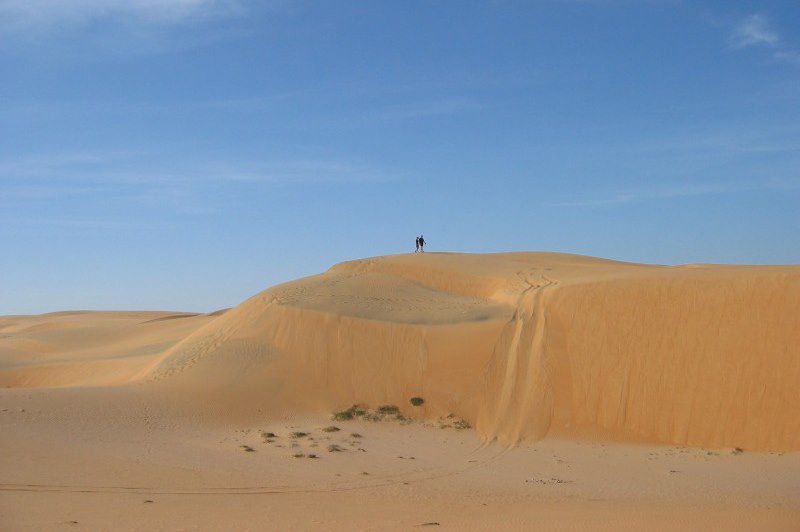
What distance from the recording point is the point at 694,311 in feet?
61.7

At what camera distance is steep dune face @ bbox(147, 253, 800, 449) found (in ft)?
56.4

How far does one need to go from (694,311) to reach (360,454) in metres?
9.27

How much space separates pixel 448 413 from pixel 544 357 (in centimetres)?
300

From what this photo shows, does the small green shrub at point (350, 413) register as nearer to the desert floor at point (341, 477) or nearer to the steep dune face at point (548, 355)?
the desert floor at point (341, 477)

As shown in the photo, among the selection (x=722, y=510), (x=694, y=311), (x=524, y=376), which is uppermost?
(x=694, y=311)

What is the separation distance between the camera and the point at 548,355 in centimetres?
1920

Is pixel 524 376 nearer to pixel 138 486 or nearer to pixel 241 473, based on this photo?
pixel 241 473

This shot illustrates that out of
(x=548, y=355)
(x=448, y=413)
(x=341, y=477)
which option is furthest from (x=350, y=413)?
(x=548, y=355)

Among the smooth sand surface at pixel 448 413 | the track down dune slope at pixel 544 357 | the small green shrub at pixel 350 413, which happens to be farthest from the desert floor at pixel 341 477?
the track down dune slope at pixel 544 357

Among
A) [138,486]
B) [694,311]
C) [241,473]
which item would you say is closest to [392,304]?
[694,311]

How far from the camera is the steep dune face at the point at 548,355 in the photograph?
1720 cm

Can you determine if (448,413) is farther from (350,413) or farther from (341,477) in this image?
(341,477)

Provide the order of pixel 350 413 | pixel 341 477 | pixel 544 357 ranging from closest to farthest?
pixel 341 477, pixel 350 413, pixel 544 357

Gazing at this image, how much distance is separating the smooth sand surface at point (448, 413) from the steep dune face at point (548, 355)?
0.17ft
